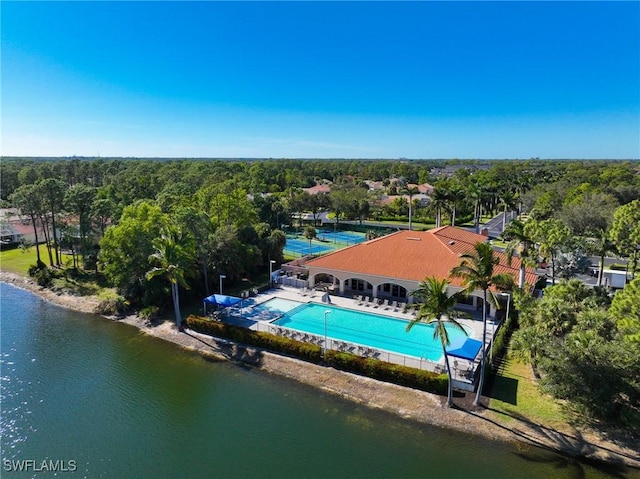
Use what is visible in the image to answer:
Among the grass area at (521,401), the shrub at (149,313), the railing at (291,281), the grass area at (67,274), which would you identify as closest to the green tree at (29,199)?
the grass area at (67,274)

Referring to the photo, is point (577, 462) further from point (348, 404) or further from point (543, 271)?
point (543, 271)

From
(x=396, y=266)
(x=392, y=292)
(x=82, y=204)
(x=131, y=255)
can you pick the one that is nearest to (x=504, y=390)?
(x=392, y=292)

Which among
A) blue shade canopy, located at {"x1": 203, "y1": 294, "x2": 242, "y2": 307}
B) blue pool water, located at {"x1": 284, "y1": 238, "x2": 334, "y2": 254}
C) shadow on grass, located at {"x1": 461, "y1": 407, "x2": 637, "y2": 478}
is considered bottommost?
shadow on grass, located at {"x1": 461, "y1": 407, "x2": 637, "y2": 478}

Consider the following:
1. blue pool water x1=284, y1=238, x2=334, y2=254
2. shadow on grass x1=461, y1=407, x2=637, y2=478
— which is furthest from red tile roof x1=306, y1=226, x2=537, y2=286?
blue pool water x1=284, y1=238, x2=334, y2=254

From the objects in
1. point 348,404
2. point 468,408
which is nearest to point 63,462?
point 348,404

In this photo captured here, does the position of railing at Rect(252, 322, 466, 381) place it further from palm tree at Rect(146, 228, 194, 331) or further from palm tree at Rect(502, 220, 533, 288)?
palm tree at Rect(502, 220, 533, 288)

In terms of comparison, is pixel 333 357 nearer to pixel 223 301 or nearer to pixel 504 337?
pixel 223 301

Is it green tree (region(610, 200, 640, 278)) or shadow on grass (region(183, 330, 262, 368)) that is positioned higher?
green tree (region(610, 200, 640, 278))
